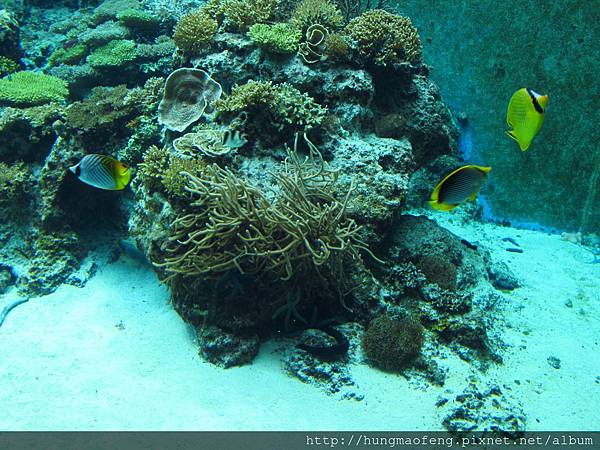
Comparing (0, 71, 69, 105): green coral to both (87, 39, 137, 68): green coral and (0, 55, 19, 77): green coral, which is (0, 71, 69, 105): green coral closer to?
(87, 39, 137, 68): green coral

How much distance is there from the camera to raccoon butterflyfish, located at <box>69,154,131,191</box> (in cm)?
364

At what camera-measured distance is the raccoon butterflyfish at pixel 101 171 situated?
3.64m

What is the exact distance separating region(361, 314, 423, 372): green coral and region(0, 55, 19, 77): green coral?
811cm

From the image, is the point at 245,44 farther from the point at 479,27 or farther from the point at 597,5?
the point at 597,5

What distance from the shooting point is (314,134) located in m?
4.40

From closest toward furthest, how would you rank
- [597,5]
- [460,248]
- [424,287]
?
1. [424,287]
2. [460,248]
3. [597,5]

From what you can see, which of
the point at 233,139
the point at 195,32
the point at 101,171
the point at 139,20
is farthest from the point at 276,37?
the point at 139,20

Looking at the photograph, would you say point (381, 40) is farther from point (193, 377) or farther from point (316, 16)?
point (193, 377)

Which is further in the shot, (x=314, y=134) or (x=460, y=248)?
(x=460, y=248)

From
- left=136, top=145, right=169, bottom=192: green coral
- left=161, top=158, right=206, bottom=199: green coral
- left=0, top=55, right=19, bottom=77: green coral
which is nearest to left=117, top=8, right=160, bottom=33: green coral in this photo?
left=0, top=55, right=19, bottom=77: green coral

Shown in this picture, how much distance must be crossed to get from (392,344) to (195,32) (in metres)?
4.43

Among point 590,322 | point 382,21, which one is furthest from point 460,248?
point 382,21

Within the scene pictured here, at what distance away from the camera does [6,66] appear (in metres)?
7.38

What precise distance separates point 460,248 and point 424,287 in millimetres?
956
